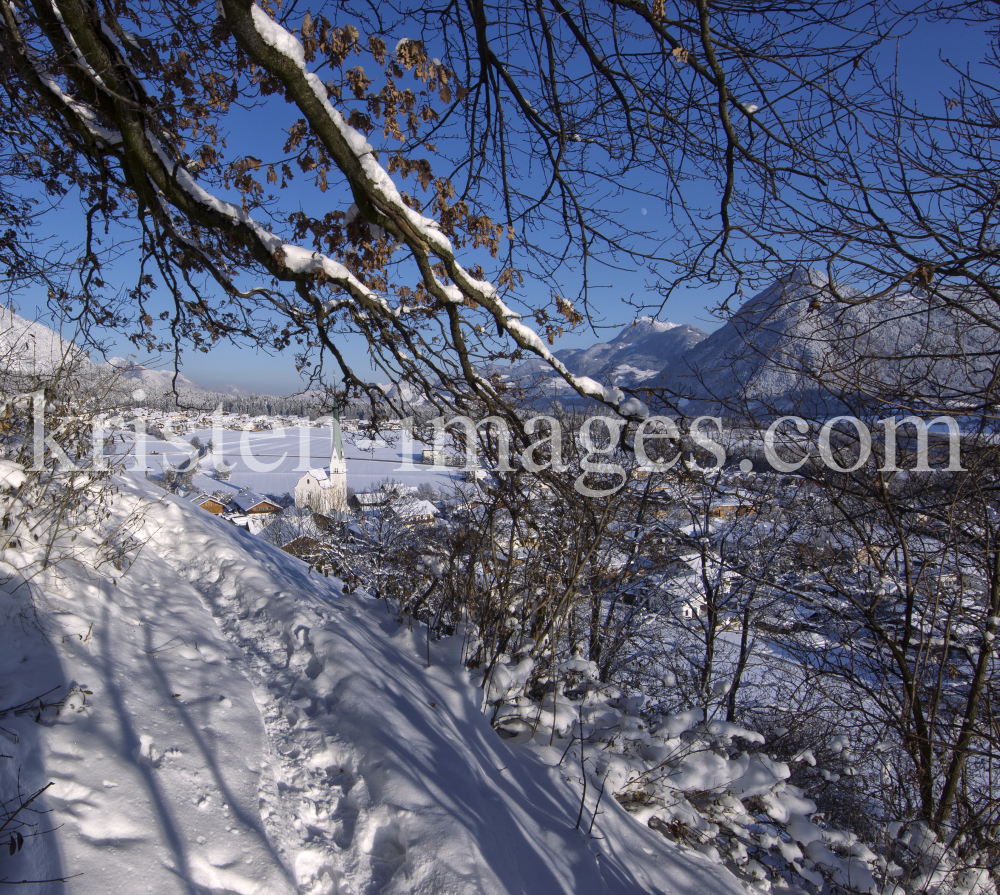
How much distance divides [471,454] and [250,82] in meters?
2.76

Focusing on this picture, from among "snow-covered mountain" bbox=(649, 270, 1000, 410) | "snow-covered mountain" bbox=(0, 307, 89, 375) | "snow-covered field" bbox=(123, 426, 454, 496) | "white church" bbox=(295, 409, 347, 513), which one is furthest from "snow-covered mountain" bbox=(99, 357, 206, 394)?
"snow-covered field" bbox=(123, 426, 454, 496)

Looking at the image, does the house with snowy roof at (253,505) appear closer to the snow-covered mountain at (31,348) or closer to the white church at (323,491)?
the white church at (323,491)

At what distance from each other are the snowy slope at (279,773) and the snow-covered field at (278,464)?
33.5 meters

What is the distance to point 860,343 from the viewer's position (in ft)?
11.7

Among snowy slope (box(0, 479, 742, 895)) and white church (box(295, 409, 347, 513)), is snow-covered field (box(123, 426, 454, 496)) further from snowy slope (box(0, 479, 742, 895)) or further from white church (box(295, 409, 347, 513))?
snowy slope (box(0, 479, 742, 895))

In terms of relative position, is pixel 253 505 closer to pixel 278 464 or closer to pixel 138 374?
pixel 278 464

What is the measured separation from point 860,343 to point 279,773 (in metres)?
4.38

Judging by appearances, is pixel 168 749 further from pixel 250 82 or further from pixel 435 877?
pixel 250 82

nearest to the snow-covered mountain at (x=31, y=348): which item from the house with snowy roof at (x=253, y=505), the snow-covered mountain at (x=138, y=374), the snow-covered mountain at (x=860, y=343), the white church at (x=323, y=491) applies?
the snow-covered mountain at (x=138, y=374)

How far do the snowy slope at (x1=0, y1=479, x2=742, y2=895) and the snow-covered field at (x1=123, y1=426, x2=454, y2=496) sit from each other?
33469 millimetres

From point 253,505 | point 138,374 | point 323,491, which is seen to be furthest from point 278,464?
point 138,374

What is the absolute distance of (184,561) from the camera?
15.3 ft

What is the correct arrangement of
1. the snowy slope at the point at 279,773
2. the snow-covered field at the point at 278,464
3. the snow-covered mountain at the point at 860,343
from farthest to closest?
the snow-covered field at the point at 278,464, the snow-covered mountain at the point at 860,343, the snowy slope at the point at 279,773

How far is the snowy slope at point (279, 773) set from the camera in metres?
1.51
